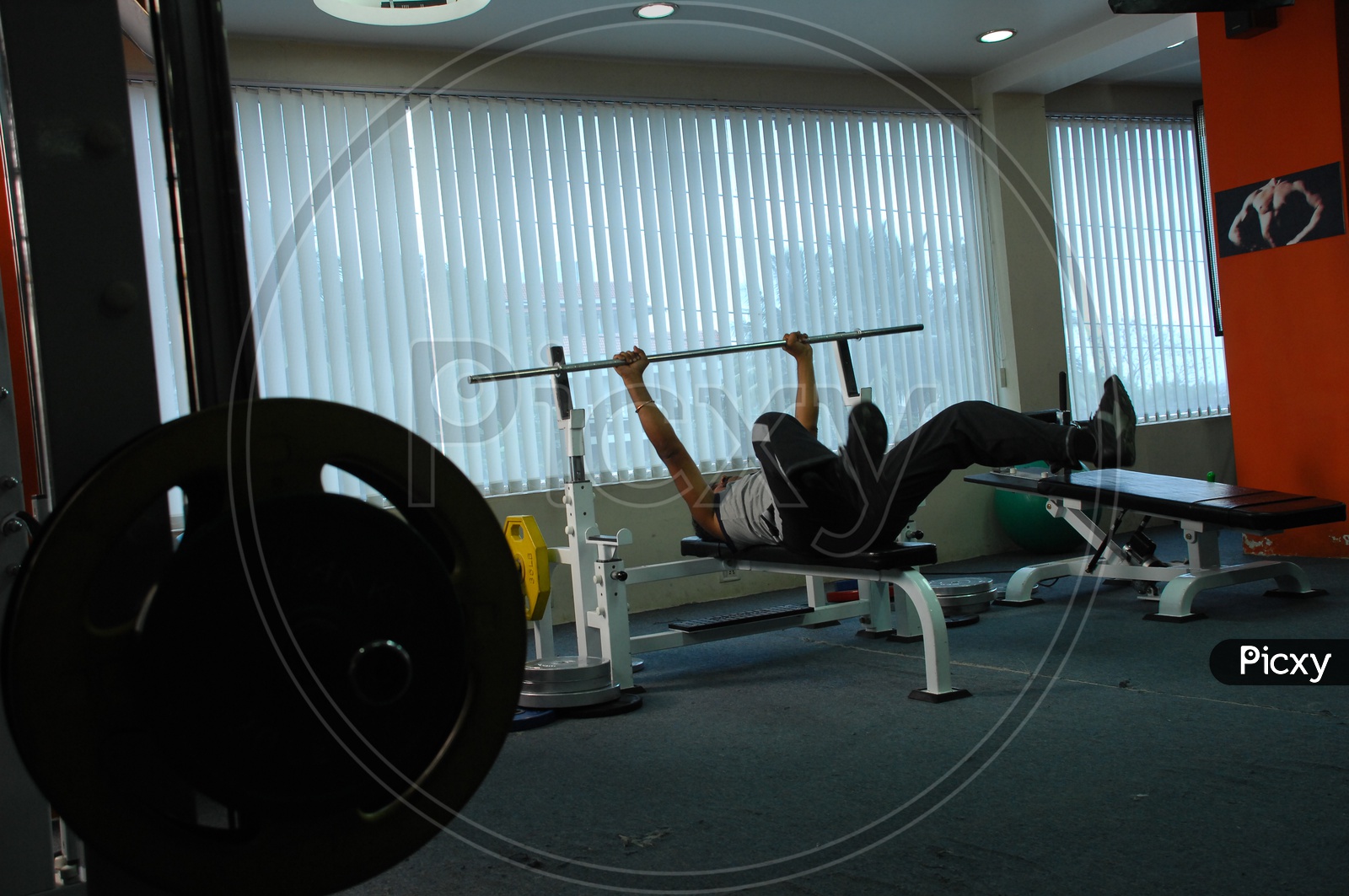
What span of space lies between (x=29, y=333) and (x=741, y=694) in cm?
231

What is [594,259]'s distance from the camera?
4012 mm

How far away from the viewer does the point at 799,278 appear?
14.3 ft

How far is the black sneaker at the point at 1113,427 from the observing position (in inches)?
101

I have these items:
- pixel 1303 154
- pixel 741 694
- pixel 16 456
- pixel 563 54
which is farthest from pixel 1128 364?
pixel 16 456

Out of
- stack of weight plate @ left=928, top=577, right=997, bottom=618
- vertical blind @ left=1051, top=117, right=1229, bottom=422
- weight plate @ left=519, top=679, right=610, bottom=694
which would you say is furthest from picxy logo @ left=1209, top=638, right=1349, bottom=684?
vertical blind @ left=1051, top=117, right=1229, bottom=422

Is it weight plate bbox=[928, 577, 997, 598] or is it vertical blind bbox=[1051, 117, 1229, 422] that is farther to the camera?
vertical blind bbox=[1051, 117, 1229, 422]

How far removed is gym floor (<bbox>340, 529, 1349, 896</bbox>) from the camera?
1443 mm

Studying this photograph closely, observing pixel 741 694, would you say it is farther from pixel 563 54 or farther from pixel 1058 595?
pixel 563 54

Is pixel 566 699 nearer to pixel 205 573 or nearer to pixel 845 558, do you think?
pixel 845 558

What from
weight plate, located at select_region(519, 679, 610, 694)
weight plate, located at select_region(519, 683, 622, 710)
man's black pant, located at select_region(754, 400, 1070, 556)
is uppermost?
man's black pant, located at select_region(754, 400, 1070, 556)

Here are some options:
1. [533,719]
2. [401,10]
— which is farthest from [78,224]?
[401,10]

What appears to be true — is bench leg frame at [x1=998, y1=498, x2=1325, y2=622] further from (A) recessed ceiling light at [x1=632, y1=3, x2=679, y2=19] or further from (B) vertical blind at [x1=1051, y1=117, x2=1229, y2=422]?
(A) recessed ceiling light at [x1=632, y1=3, x2=679, y2=19]

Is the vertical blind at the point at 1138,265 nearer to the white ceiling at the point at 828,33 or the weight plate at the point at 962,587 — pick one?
the white ceiling at the point at 828,33

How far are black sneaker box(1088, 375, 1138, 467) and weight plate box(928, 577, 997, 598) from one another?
63 centimetres
